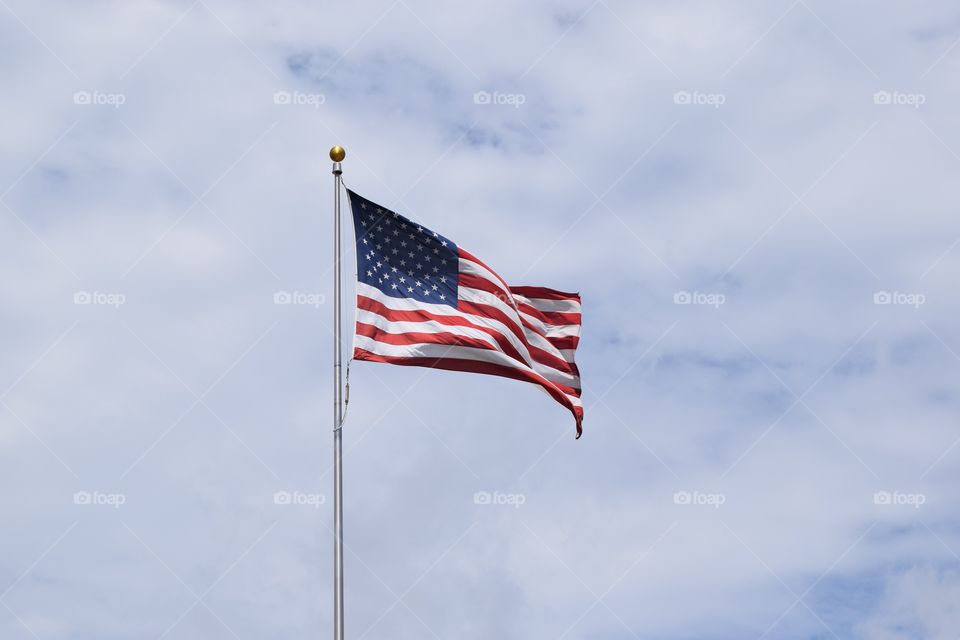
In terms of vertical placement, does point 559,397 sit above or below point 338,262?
below

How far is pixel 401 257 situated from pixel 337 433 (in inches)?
204

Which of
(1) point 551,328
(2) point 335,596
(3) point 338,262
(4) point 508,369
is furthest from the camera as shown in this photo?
(1) point 551,328

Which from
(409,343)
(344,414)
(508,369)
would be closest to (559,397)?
(508,369)

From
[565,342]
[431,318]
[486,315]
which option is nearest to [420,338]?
[431,318]

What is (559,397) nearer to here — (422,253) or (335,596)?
(422,253)

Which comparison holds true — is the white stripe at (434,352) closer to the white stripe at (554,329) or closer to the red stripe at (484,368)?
the red stripe at (484,368)

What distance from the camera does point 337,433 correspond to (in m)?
28.4

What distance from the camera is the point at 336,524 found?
2791 cm

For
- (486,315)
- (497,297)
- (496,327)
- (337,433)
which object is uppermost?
(497,297)

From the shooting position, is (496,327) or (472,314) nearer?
(472,314)

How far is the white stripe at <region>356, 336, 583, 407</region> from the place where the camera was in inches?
1185

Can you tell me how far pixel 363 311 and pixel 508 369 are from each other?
3.61m

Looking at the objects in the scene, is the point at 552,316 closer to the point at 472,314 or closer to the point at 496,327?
the point at 496,327

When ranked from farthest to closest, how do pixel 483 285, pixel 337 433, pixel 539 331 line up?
pixel 539 331, pixel 483 285, pixel 337 433
